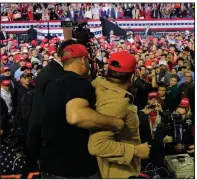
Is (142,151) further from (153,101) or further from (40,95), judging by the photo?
(153,101)

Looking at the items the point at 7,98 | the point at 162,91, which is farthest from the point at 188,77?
the point at 7,98

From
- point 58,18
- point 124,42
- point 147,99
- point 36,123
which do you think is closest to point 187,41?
point 124,42

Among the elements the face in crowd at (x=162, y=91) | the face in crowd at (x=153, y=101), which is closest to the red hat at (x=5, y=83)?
the face in crowd at (x=153, y=101)

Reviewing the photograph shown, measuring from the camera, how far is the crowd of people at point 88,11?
7.60 metres

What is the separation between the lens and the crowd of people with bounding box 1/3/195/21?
7.60 metres

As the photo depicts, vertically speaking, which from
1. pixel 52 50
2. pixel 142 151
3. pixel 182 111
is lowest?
pixel 182 111

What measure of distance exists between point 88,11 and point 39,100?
5.78 m

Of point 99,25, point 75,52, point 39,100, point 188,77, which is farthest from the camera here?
point 99,25

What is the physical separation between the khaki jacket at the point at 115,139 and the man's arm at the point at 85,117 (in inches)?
2.1

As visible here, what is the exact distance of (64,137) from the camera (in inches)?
71.3

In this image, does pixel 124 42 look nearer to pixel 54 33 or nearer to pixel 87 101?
pixel 54 33

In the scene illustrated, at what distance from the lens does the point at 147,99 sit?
508 centimetres

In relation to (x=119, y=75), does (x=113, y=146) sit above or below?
below

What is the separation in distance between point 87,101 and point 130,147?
301mm
